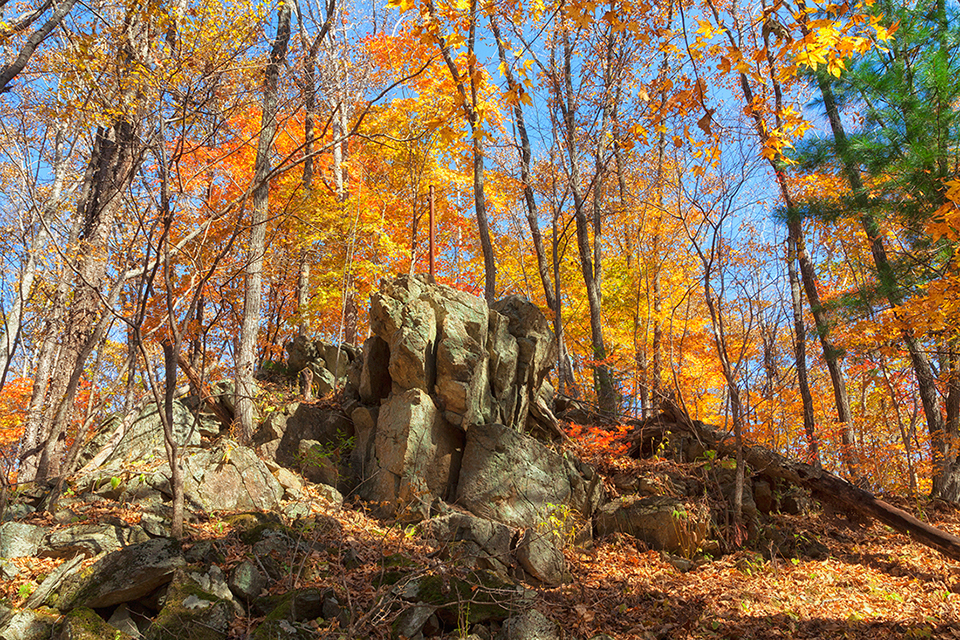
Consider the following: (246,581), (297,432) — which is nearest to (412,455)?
(297,432)

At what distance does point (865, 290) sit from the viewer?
8.38 meters

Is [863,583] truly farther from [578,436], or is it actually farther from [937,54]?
[937,54]

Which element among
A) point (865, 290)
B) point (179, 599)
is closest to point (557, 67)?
point (865, 290)

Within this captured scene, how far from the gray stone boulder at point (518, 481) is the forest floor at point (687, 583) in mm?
663

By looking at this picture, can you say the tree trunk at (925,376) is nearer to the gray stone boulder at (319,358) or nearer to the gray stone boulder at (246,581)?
the gray stone boulder at (246,581)

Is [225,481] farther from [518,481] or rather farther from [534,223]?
[534,223]

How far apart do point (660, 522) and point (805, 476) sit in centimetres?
261

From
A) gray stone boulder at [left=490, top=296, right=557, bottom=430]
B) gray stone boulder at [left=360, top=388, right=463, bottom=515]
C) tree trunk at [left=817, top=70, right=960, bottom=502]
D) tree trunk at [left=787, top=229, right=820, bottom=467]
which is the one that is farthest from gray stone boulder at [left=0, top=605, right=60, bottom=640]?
tree trunk at [left=817, top=70, right=960, bottom=502]

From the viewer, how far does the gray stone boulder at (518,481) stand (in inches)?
310

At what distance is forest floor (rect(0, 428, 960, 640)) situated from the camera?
5.21 metres

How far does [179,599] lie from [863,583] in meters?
7.28

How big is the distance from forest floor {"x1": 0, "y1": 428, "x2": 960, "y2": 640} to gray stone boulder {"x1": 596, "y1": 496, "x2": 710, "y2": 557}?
0.18 m

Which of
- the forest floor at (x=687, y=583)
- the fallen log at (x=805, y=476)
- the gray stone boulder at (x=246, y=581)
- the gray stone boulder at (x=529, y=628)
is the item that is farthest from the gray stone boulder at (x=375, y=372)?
the gray stone boulder at (x=529, y=628)

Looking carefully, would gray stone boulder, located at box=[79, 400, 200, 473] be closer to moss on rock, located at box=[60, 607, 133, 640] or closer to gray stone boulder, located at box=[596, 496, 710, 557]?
moss on rock, located at box=[60, 607, 133, 640]
